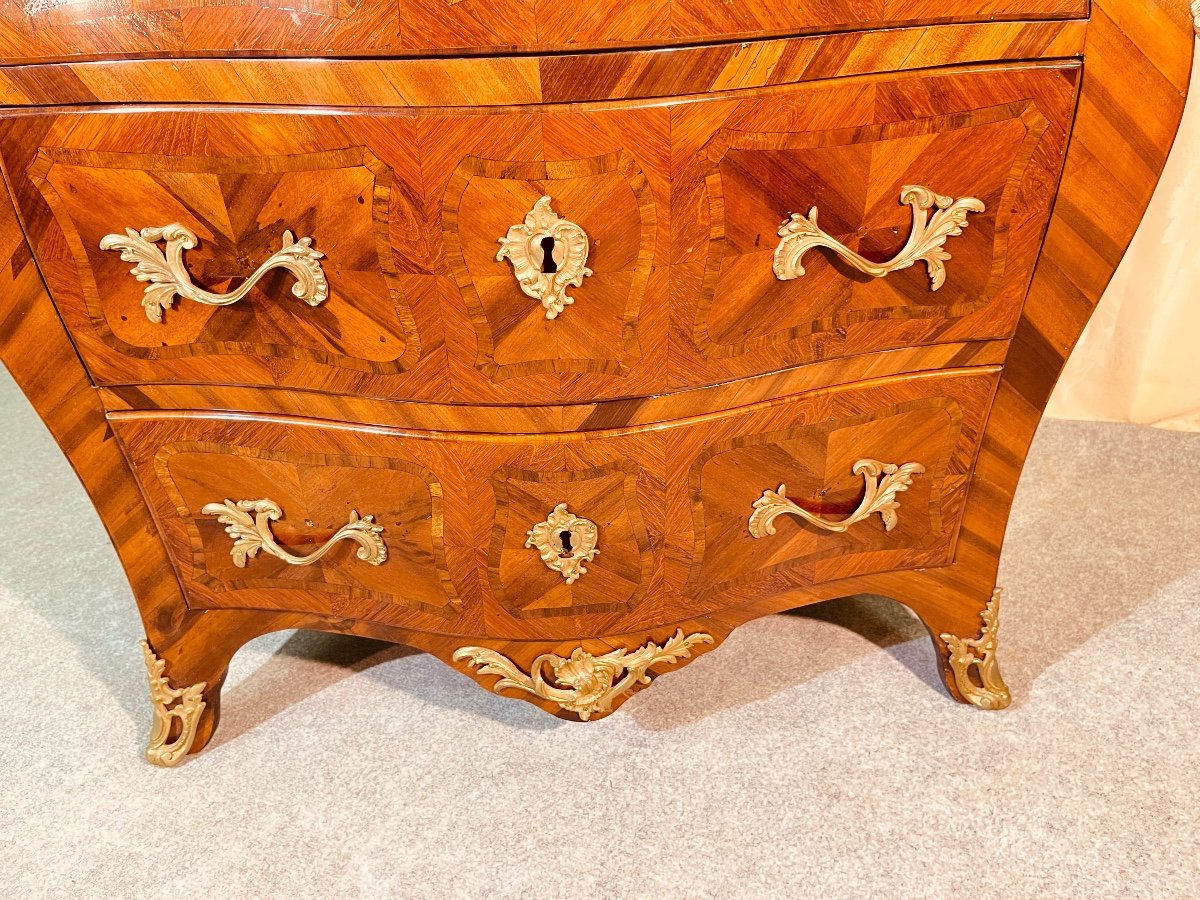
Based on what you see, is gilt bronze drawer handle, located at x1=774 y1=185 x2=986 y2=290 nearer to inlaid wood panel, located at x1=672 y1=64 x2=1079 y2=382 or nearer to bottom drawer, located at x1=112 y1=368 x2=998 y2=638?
inlaid wood panel, located at x1=672 y1=64 x2=1079 y2=382

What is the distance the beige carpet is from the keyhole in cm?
58

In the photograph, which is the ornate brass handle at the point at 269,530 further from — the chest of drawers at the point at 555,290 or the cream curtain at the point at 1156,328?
the cream curtain at the point at 1156,328

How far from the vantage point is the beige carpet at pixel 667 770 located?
94 cm

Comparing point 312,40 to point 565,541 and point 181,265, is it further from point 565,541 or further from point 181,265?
point 565,541

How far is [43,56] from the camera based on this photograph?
2.29 ft

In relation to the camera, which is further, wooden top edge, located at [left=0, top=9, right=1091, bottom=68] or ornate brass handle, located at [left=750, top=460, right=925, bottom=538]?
ornate brass handle, located at [left=750, top=460, right=925, bottom=538]

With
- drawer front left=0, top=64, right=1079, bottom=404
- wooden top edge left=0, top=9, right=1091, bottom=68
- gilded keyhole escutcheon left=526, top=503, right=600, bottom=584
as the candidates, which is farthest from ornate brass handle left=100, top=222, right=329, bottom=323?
gilded keyhole escutcheon left=526, top=503, right=600, bottom=584

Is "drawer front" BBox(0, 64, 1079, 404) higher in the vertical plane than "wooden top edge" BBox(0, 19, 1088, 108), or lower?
lower

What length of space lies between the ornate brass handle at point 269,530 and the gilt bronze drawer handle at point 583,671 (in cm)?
15

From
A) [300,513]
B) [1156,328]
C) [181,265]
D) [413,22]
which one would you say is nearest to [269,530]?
[300,513]

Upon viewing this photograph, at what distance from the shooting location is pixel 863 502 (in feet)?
3.03

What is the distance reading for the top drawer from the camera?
653mm

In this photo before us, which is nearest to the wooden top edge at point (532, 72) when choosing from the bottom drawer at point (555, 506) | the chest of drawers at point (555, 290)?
the chest of drawers at point (555, 290)

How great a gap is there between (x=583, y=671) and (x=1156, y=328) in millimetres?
1144
